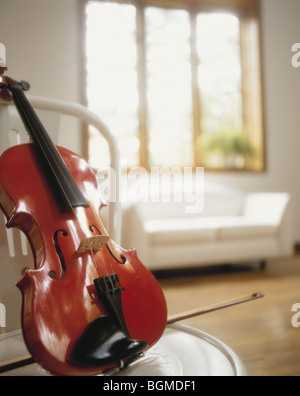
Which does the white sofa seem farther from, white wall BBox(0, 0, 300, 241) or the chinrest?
the chinrest

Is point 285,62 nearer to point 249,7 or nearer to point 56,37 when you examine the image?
point 249,7

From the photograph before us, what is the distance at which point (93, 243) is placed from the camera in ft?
2.38

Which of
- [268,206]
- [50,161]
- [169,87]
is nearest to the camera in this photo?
[50,161]

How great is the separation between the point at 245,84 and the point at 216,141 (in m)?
0.98

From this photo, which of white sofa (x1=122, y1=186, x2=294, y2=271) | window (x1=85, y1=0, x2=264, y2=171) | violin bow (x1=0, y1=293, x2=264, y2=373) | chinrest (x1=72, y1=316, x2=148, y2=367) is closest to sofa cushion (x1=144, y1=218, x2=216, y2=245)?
white sofa (x1=122, y1=186, x2=294, y2=271)

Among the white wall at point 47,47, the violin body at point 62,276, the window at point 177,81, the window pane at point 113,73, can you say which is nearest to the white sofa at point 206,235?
the window at point 177,81

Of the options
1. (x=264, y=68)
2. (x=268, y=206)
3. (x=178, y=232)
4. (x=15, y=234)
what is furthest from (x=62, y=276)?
(x=264, y=68)

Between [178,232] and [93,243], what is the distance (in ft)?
6.19

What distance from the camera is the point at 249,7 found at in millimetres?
4082

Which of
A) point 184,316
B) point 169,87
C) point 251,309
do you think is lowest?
point 251,309

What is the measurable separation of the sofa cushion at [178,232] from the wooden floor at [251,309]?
282 mm

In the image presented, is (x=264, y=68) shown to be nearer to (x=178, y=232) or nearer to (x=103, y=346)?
(x=178, y=232)

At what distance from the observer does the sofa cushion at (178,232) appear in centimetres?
253
